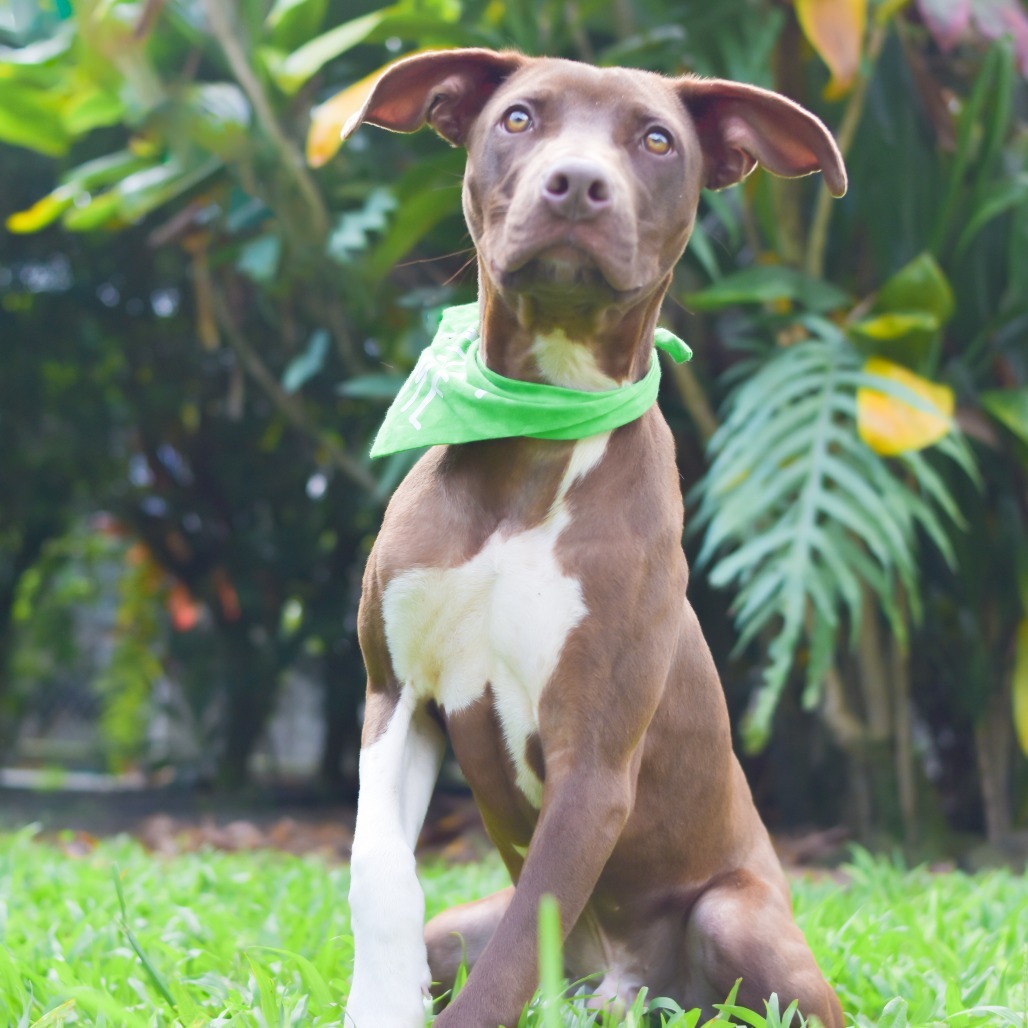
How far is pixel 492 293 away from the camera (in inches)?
80.5

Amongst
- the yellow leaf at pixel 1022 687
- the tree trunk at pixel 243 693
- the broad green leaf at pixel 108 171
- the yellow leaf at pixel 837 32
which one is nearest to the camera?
the yellow leaf at pixel 837 32

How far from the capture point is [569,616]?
189cm

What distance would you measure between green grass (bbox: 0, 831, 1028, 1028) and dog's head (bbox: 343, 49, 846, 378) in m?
0.99

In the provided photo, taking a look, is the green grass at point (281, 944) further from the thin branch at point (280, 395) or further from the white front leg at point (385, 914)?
the thin branch at point (280, 395)

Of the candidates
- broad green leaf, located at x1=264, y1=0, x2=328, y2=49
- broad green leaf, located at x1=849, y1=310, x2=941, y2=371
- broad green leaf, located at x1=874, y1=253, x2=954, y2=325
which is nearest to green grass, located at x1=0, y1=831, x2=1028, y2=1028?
broad green leaf, located at x1=849, y1=310, x2=941, y2=371

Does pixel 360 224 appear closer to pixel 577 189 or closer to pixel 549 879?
pixel 577 189

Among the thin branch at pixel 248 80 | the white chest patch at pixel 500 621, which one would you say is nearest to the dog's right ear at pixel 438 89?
the white chest patch at pixel 500 621

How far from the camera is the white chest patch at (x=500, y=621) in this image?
1908 mm

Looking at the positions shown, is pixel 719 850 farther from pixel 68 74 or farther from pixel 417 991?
pixel 68 74

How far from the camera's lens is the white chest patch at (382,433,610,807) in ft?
6.26

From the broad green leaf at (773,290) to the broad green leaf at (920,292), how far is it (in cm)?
18

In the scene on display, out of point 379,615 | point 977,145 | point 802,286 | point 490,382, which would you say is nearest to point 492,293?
point 490,382

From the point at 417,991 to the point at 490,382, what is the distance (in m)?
0.93

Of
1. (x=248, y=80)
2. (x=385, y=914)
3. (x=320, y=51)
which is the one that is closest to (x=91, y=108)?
(x=248, y=80)
